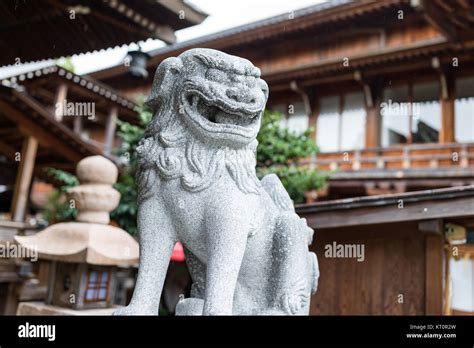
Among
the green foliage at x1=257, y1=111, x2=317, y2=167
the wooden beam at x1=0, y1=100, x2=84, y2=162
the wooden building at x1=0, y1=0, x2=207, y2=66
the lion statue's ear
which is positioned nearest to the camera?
the lion statue's ear

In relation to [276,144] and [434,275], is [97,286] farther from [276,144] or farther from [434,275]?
[276,144]

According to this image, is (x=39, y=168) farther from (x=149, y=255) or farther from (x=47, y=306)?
(x=149, y=255)

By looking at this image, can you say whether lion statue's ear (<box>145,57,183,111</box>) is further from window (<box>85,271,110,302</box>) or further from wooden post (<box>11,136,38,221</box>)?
wooden post (<box>11,136,38,221</box>)

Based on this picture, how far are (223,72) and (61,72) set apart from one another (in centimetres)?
990

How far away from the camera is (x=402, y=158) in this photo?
10.6 metres

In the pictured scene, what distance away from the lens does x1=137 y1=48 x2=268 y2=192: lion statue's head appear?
7.24 ft

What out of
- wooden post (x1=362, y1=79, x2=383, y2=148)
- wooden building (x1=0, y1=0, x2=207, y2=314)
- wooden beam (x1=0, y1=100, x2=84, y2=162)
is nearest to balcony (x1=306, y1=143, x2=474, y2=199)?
wooden post (x1=362, y1=79, x2=383, y2=148)

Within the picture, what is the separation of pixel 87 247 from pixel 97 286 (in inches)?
24.9

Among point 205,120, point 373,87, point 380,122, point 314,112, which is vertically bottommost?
point 205,120

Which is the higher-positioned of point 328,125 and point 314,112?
point 314,112

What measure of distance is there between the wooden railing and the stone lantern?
772 cm

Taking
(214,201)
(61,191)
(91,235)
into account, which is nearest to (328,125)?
(61,191)

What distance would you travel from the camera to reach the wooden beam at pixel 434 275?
4449mm

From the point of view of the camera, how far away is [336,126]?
12688mm
